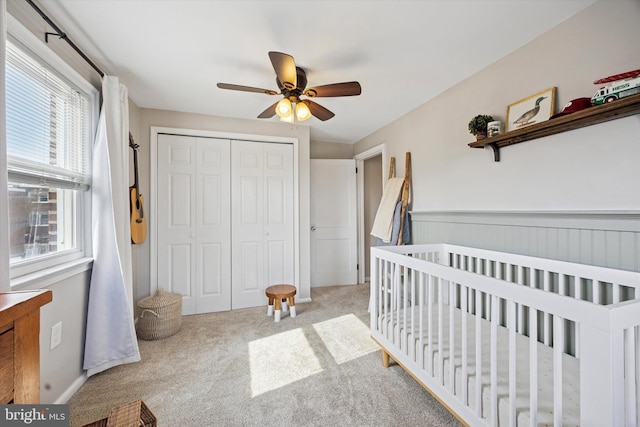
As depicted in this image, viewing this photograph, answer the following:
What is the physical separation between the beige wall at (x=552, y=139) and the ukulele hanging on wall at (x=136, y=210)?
2.87 meters

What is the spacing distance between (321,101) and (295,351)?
2323 millimetres

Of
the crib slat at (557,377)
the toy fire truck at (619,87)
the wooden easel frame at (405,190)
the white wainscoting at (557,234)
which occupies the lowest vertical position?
the crib slat at (557,377)

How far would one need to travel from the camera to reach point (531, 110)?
1.67m

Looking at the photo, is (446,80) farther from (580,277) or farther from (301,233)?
(301,233)

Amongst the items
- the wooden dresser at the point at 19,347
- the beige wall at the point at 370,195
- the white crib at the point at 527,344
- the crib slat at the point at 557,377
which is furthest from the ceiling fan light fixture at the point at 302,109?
the beige wall at the point at 370,195

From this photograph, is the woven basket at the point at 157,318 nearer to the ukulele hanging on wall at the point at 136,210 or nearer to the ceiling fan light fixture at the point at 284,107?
the ukulele hanging on wall at the point at 136,210

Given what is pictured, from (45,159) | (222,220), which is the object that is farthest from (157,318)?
(45,159)

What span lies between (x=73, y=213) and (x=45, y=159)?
1.39 feet

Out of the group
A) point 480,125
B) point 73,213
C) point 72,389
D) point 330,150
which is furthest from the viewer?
point 330,150

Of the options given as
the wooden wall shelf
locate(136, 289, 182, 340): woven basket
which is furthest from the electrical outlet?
the wooden wall shelf

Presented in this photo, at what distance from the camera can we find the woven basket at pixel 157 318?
236cm

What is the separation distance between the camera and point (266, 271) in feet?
10.6

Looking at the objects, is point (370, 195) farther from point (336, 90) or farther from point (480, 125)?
point (336, 90)

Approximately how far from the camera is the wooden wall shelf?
1198mm
